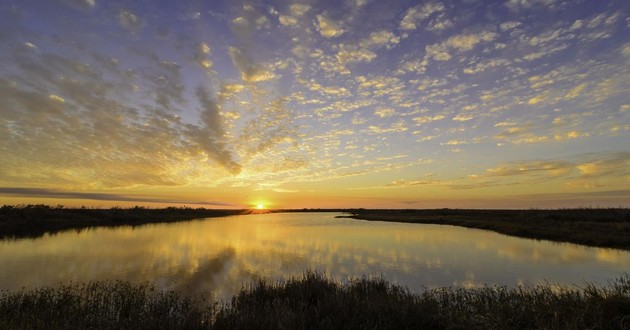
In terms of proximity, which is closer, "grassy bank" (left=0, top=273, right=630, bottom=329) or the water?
"grassy bank" (left=0, top=273, right=630, bottom=329)

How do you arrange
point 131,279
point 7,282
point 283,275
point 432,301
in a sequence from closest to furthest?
1. point 432,301
2. point 7,282
3. point 131,279
4. point 283,275

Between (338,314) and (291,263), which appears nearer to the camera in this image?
(338,314)

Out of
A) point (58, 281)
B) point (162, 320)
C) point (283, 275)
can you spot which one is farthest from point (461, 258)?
point (58, 281)

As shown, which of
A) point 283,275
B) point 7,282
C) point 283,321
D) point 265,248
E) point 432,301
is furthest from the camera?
point 265,248

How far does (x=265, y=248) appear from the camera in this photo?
31.7 m

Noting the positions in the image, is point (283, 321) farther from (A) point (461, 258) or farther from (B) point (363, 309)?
(A) point (461, 258)

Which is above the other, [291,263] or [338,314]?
[338,314]

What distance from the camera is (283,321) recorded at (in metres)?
8.16

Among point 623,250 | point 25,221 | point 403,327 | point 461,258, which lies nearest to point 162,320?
point 403,327

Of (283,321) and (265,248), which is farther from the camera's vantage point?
(265,248)

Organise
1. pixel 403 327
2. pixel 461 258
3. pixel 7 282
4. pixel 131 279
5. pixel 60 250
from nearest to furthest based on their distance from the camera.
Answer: pixel 403 327 → pixel 7 282 → pixel 131 279 → pixel 461 258 → pixel 60 250

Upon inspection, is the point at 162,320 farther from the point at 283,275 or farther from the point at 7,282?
the point at 7,282

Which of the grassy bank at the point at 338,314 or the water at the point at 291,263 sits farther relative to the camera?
the water at the point at 291,263

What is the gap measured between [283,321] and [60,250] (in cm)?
2655
